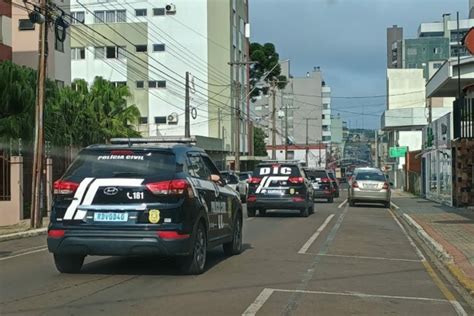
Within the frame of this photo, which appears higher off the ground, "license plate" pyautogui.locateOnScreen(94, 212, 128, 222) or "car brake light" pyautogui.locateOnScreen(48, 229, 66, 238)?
"license plate" pyautogui.locateOnScreen(94, 212, 128, 222)

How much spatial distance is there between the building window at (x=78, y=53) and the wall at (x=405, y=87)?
3862 centimetres

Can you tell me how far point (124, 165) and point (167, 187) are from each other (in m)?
0.79

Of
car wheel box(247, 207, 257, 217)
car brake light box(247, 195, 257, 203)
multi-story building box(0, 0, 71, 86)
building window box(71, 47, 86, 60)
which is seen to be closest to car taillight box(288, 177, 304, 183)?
car brake light box(247, 195, 257, 203)

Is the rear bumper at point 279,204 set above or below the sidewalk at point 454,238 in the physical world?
above

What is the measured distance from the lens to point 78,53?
200 feet

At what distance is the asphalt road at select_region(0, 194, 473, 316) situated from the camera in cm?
792

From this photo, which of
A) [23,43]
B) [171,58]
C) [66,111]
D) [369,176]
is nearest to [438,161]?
[369,176]

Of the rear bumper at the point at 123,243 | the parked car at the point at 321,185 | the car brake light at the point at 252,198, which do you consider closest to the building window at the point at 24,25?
the parked car at the point at 321,185

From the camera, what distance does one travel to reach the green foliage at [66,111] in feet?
80.8

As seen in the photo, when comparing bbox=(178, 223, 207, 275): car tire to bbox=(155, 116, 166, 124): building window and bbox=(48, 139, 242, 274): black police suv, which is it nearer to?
bbox=(48, 139, 242, 274): black police suv

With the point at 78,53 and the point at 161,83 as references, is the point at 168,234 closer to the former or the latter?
the point at 161,83

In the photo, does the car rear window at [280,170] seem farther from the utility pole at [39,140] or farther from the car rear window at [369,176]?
the car rear window at [369,176]

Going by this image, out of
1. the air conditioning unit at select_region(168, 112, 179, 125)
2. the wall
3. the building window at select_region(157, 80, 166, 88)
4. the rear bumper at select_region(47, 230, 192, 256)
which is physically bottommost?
the rear bumper at select_region(47, 230, 192, 256)

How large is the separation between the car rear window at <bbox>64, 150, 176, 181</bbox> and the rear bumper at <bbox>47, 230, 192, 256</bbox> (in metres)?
0.82
